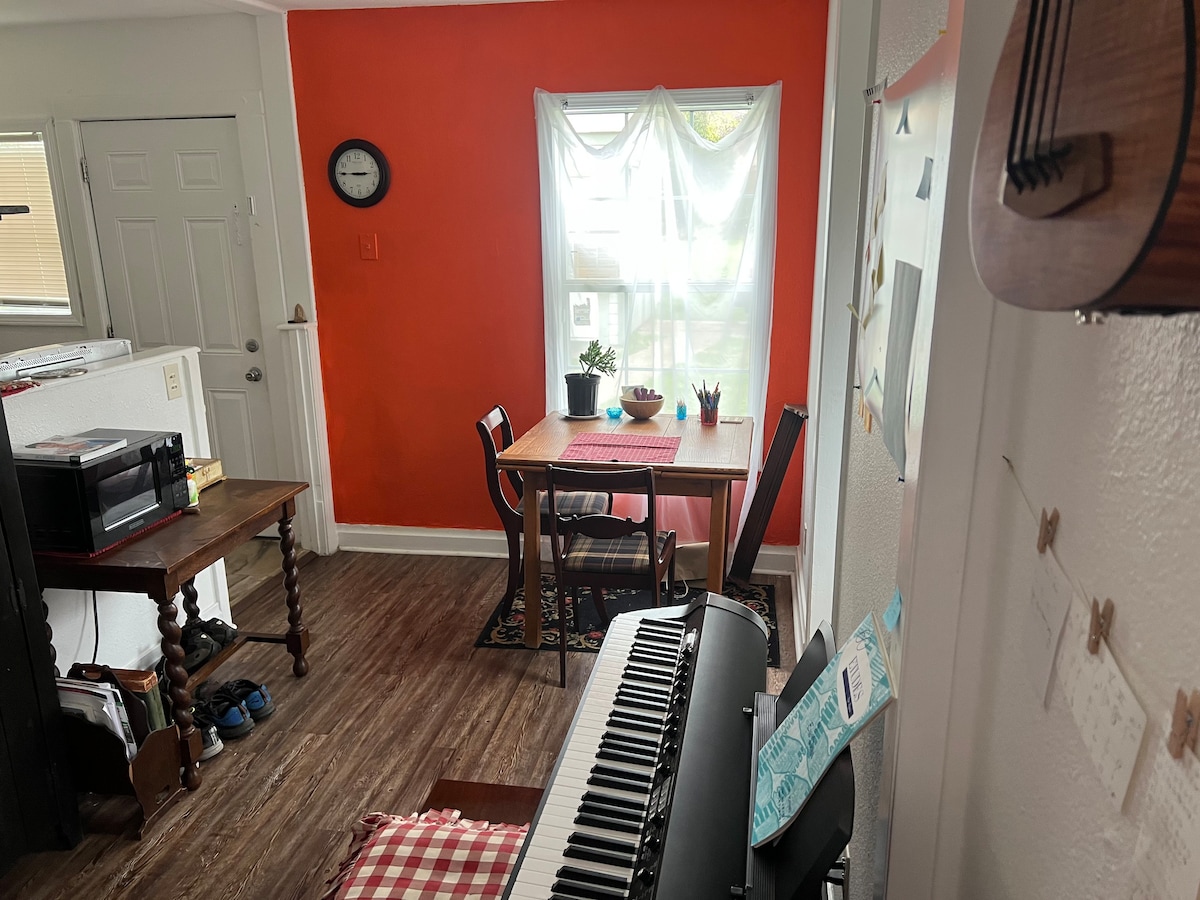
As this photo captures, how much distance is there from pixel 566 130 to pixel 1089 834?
355 centimetres

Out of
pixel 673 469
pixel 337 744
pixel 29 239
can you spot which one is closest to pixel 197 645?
Answer: pixel 337 744

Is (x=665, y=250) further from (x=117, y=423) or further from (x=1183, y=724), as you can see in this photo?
(x=1183, y=724)

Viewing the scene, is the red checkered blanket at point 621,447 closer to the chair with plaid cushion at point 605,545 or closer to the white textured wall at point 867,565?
the chair with plaid cushion at point 605,545

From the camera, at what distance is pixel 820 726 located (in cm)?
101

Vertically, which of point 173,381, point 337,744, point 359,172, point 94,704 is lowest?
point 337,744

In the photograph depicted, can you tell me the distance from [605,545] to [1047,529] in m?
2.54

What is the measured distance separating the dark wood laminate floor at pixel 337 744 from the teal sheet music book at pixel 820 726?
1.49 metres

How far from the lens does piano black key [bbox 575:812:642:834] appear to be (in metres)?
1.20

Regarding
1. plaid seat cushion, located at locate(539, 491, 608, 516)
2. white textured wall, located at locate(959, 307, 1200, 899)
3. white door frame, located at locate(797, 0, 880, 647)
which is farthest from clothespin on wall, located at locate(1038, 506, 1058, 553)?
plaid seat cushion, located at locate(539, 491, 608, 516)

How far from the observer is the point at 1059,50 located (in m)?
0.30

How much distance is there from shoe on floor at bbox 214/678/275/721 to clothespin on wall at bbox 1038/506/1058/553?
2753 mm

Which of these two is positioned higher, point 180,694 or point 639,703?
point 639,703

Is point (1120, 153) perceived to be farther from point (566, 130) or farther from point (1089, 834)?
point (566, 130)

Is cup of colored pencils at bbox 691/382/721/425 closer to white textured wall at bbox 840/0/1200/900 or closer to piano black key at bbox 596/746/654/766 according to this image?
piano black key at bbox 596/746/654/766
